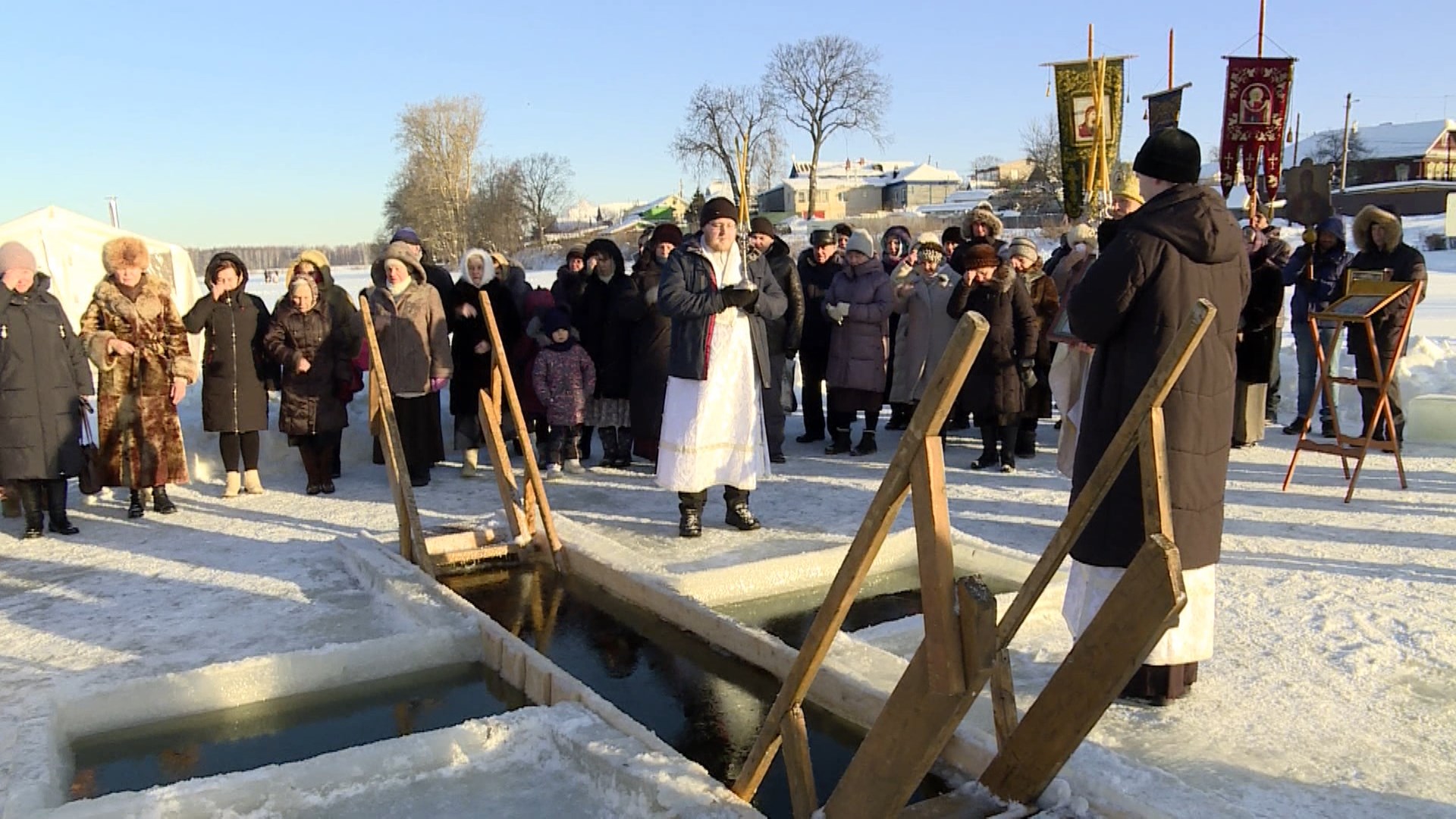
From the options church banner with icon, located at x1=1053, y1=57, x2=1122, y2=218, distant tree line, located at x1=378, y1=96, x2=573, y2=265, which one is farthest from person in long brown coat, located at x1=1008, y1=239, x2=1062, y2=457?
distant tree line, located at x1=378, y1=96, x2=573, y2=265

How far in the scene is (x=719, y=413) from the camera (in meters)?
5.58

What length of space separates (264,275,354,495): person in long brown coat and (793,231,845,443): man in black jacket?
3.38 metres

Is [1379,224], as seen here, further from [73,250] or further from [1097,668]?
[73,250]

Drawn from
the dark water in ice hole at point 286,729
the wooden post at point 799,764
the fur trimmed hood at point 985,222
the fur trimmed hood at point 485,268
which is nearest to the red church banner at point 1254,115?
the fur trimmed hood at point 985,222

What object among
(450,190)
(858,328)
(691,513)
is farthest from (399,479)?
(450,190)

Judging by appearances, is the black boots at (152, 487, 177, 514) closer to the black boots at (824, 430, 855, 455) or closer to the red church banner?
the black boots at (824, 430, 855, 455)

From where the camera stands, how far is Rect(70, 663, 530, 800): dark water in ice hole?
3354 millimetres

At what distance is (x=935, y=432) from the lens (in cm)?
222

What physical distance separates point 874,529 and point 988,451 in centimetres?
554

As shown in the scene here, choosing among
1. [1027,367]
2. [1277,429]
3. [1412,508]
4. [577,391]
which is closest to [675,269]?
[577,391]

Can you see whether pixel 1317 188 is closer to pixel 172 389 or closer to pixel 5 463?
pixel 172 389

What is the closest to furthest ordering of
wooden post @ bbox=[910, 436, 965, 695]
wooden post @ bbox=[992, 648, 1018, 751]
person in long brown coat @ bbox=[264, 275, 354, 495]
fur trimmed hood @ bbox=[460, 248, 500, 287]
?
wooden post @ bbox=[910, 436, 965, 695] → wooden post @ bbox=[992, 648, 1018, 751] → person in long brown coat @ bbox=[264, 275, 354, 495] → fur trimmed hood @ bbox=[460, 248, 500, 287]

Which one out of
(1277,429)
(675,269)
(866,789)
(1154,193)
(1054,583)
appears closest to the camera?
(866,789)

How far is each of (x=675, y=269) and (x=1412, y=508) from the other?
4.49m
